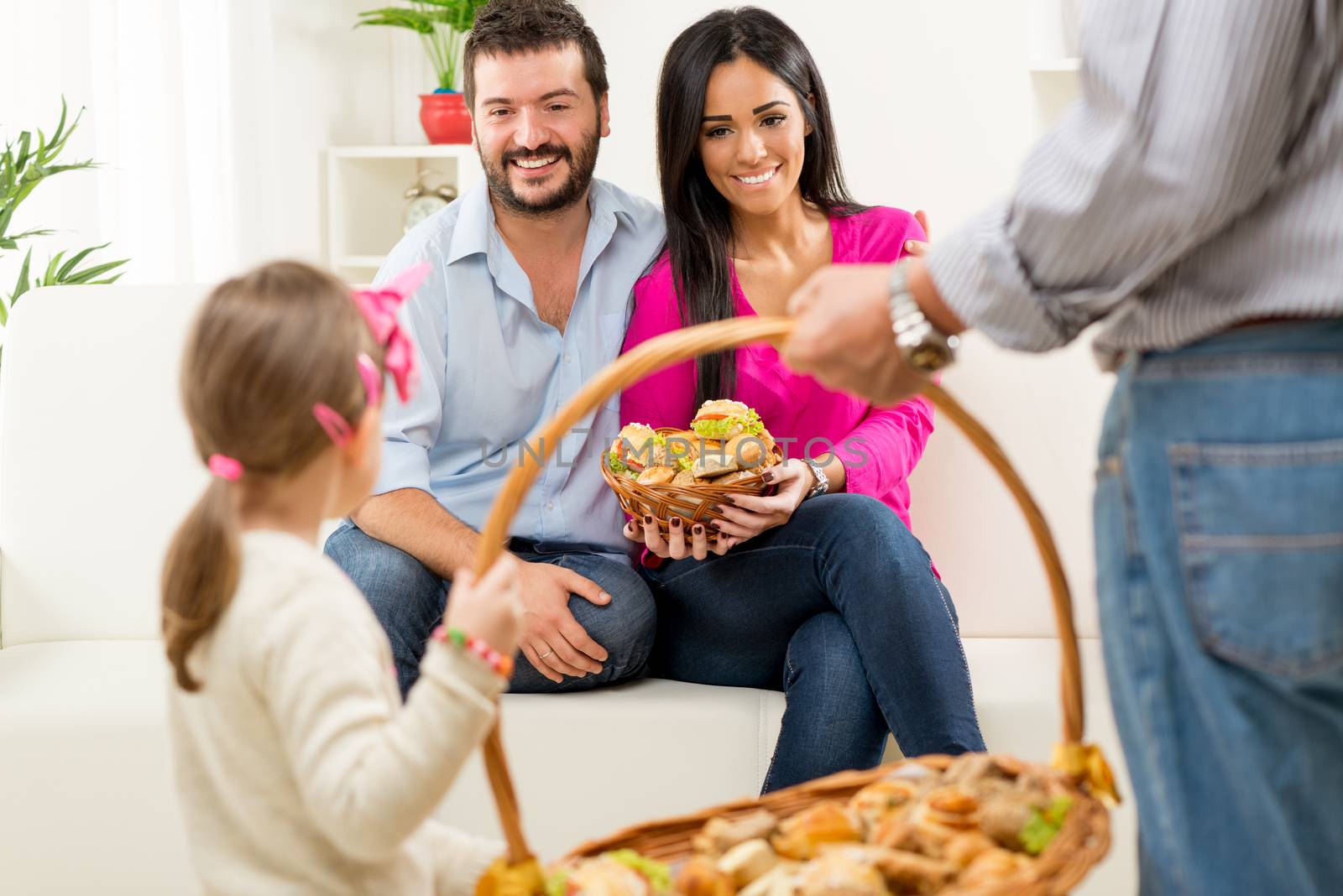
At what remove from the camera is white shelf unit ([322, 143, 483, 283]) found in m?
4.09

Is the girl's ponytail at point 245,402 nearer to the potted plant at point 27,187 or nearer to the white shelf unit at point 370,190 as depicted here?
the potted plant at point 27,187

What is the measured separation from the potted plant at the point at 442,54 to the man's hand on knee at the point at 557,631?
234cm

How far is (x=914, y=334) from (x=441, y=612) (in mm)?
1144

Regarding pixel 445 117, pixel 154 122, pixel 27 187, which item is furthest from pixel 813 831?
pixel 445 117

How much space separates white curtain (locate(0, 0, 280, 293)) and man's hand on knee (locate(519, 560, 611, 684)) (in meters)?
1.64

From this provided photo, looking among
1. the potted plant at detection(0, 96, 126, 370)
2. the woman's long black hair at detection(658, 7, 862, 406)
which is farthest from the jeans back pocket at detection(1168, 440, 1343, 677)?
the potted plant at detection(0, 96, 126, 370)

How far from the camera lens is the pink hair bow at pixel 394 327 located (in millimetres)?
971

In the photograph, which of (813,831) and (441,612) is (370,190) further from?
(813,831)

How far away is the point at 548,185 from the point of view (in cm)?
210

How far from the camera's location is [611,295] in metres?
2.12

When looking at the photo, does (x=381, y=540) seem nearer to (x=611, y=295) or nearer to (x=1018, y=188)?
(x=611, y=295)

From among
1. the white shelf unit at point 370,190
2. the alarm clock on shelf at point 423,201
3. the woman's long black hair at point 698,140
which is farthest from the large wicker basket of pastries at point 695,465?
Result: the alarm clock on shelf at point 423,201

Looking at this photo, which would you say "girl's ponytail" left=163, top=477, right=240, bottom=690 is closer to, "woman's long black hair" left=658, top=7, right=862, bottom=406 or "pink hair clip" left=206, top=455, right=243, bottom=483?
"pink hair clip" left=206, top=455, right=243, bottom=483

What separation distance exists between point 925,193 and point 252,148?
201cm
